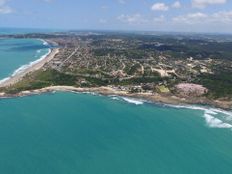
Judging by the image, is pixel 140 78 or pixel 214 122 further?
pixel 140 78

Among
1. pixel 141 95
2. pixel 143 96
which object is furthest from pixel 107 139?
pixel 141 95

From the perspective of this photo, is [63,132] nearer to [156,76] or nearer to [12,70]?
[156,76]

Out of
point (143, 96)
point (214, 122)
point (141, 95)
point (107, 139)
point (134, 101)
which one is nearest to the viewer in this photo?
point (107, 139)

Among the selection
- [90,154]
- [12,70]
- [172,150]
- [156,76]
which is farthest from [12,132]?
[12,70]

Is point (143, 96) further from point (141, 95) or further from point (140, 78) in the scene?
point (140, 78)

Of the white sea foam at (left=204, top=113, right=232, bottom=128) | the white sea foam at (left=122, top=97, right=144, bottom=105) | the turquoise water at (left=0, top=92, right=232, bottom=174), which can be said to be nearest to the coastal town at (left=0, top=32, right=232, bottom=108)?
the white sea foam at (left=122, top=97, right=144, bottom=105)

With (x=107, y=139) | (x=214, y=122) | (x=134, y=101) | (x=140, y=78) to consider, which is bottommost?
(x=134, y=101)

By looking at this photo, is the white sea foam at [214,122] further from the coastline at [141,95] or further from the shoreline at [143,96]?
the coastline at [141,95]

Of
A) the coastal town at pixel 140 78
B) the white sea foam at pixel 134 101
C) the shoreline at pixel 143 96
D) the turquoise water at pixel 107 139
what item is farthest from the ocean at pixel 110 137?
the coastal town at pixel 140 78
